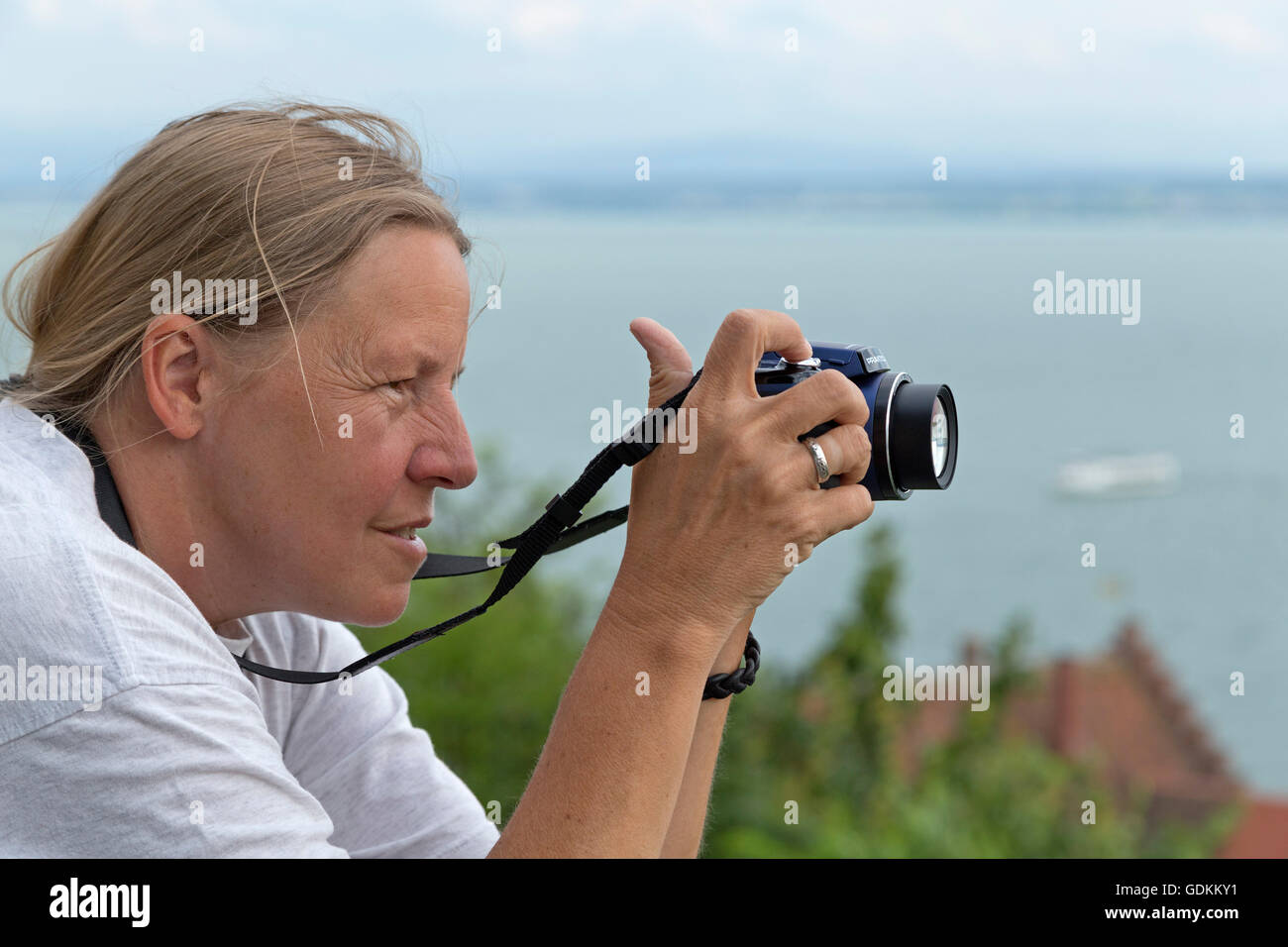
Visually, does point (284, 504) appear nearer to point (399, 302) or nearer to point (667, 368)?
point (399, 302)

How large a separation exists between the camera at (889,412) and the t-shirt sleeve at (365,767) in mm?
874

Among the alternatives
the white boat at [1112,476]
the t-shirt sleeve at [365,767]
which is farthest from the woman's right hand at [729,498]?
the white boat at [1112,476]

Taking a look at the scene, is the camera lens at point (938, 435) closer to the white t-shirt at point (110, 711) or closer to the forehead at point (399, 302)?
the forehead at point (399, 302)

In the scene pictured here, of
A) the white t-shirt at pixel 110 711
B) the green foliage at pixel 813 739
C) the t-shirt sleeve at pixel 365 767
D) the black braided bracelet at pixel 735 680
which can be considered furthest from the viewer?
the green foliage at pixel 813 739

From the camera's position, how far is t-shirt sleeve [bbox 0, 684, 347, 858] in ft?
4.44

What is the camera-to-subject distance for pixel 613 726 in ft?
4.75

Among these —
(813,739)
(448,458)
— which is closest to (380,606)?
(448,458)

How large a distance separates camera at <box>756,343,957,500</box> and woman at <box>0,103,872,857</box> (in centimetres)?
5

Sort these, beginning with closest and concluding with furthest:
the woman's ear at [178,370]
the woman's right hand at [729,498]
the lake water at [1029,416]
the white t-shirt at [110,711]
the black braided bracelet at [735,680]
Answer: the white t-shirt at [110,711] → the woman's right hand at [729,498] → the woman's ear at [178,370] → the black braided bracelet at [735,680] → the lake water at [1029,416]

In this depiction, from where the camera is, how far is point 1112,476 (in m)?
51.7

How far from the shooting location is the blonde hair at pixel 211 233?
5.45 feet

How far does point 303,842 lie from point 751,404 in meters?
0.76

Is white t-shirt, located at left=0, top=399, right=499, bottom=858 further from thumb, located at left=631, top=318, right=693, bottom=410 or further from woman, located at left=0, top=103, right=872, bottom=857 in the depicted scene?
thumb, located at left=631, top=318, right=693, bottom=410
